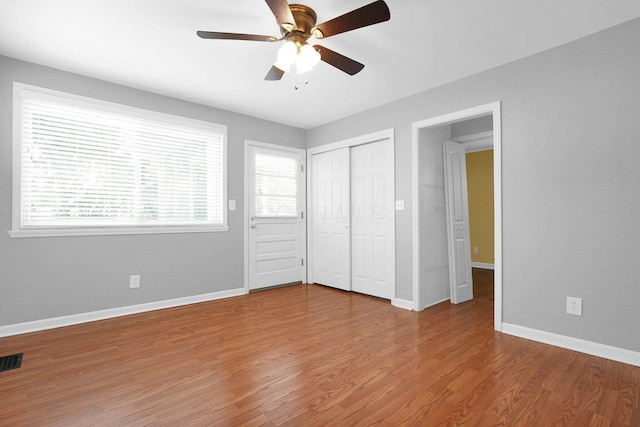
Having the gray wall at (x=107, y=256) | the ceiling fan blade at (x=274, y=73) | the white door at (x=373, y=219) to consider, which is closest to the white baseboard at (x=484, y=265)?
the white door at (x=373, y=219)

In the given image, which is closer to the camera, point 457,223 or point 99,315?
point 99,315

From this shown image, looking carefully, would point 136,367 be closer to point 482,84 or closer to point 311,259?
point 311,259

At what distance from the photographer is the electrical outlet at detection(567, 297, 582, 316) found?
2523 millimetres

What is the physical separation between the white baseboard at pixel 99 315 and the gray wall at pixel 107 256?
0.05 metres

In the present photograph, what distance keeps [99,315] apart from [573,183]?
459 cm

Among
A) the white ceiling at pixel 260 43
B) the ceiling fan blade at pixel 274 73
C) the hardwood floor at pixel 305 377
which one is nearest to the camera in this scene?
the hardwood floor at pixel 305 377

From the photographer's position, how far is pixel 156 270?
366 centimetres

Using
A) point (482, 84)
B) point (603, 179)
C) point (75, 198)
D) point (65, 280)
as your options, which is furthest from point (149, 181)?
point (603, 179)

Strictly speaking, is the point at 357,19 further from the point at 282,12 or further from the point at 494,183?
the point at 494,183

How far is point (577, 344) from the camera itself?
252 centimetres

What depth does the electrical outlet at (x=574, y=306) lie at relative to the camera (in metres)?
2.52

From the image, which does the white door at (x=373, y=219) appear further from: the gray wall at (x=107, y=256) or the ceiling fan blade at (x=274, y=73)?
the ceiling fan blade at (x=274, y=73)

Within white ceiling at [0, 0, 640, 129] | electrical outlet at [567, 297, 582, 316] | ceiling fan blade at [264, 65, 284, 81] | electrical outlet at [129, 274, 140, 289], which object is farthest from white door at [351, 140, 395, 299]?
electrical outlet at [129, 274, 140, 289]

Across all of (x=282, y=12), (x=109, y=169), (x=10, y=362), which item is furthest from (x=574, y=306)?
(x=109, y=169)
